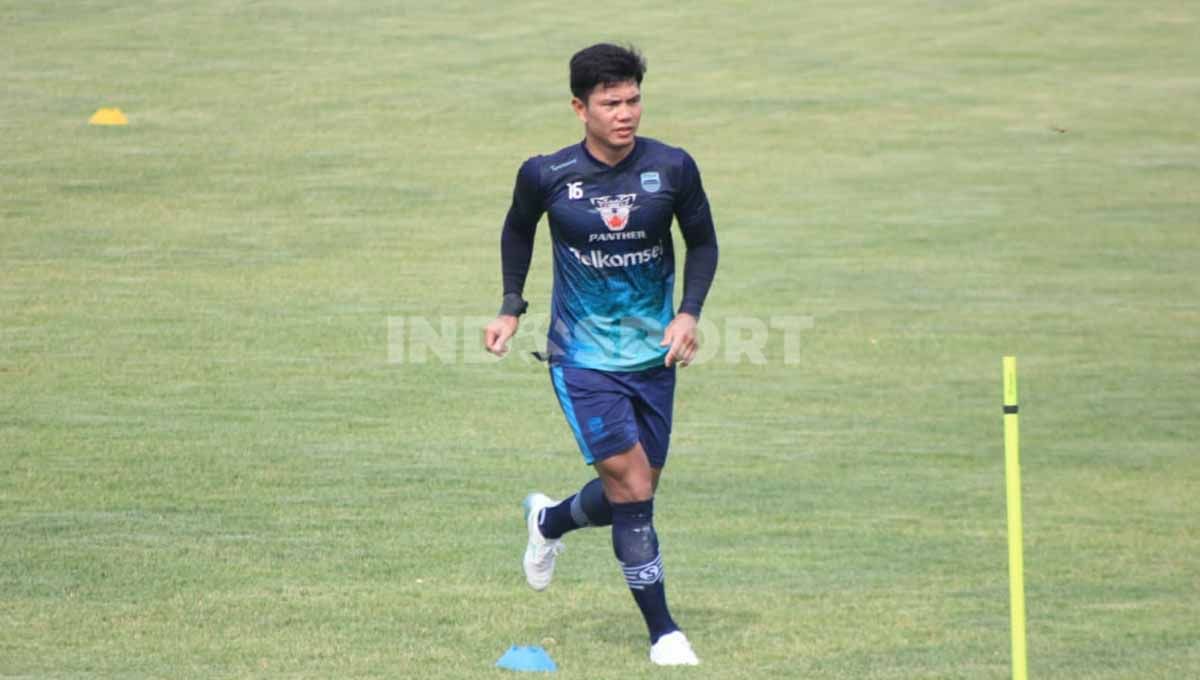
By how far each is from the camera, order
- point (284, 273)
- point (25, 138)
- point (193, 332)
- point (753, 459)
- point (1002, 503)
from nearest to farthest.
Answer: point (1002, 503)
point (753, 459)
point (193, 332)
point (284, 273)
point (25, 138)

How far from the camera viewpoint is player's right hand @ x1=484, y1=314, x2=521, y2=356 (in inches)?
304

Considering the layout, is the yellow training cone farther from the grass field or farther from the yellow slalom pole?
the yellow slalom pole

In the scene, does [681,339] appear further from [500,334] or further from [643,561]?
[643,561]

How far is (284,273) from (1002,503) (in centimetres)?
901

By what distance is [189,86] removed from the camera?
2586cm

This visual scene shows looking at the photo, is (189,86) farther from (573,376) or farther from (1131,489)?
(573,376)

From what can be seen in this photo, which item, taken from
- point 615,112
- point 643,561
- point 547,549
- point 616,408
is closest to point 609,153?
point 615,112

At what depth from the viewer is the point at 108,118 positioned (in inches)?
950

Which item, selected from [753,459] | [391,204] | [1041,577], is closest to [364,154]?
[391,204]

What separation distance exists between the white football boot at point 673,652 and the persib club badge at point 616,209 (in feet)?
5.45

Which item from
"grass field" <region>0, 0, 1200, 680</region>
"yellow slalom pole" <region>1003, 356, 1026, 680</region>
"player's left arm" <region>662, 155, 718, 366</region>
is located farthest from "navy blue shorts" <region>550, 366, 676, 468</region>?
"yellow slalom pole" <region>1003, 356, 1026, 680</region>

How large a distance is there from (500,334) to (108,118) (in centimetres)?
1758

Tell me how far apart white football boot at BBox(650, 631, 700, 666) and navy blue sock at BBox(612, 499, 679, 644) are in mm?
49

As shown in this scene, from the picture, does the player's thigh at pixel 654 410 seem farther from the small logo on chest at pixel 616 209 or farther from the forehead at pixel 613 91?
the forehead at pixel 613 91
